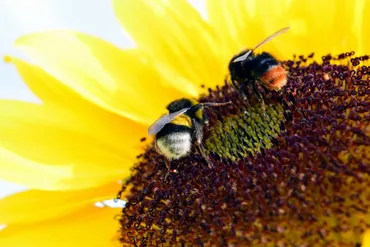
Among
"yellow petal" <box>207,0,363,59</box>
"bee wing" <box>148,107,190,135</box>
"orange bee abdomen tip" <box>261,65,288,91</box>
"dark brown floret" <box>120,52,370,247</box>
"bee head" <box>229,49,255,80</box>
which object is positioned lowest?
"dark brown floret" <box>120,52,370,247</box>

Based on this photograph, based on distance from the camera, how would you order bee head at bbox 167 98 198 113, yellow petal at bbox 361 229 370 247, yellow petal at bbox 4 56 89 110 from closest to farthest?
yellow petal at bbox 361 229 370 247 < bee head at bbox 167 98 198 113 < yellow petal at bbox 4 56 89 110

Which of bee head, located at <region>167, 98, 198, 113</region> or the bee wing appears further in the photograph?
bee head, located at <region>167, 98, 198, 113</region>

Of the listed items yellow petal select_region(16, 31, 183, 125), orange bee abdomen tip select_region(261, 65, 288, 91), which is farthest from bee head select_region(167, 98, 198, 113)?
yellow petal select_region(16, 31, 183, 125)

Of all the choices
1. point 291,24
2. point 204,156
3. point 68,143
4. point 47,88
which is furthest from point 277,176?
point 47,88

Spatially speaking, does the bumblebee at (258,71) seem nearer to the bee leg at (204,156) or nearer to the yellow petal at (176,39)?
the bee leg at (204,156)

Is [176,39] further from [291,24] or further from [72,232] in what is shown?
[72,232]

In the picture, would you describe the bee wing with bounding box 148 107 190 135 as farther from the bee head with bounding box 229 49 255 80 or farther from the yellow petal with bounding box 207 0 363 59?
the yellow petal with bounding box 207 0 363 59

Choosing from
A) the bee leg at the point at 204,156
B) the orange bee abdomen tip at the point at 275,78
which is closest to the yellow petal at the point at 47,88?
the bee leg at the point at 204,156
